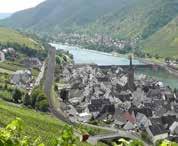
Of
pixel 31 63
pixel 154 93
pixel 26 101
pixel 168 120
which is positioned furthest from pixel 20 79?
pixel 31 63

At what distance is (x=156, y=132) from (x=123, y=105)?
16.2m

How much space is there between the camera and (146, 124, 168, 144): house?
5954cm

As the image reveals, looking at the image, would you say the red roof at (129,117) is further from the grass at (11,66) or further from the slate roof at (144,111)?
the grass at (11,66)

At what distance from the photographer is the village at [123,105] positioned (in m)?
64.8

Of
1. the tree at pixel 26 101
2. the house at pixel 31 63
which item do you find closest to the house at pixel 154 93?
the tree at pixel 26 101

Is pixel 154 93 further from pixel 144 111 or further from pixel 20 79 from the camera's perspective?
pixel 20 79

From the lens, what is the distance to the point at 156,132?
199 feet

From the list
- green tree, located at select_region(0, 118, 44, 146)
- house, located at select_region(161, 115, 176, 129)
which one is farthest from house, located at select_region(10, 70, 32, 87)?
green tree, located at select_region(0, 118, 44, 146)

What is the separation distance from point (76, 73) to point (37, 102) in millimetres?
46120

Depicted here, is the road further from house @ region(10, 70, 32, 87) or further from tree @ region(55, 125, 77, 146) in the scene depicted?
tree @ region(55, 125, 77, 146)

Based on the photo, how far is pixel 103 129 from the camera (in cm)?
5991

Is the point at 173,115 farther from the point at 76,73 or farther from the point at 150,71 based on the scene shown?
the point at 150,71

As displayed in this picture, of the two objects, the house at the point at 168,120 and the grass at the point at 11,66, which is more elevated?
the grass at the point at 11,66

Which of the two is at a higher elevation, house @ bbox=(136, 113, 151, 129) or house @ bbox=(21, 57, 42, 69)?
house @ bbox=(21, 57, 42, 69)
